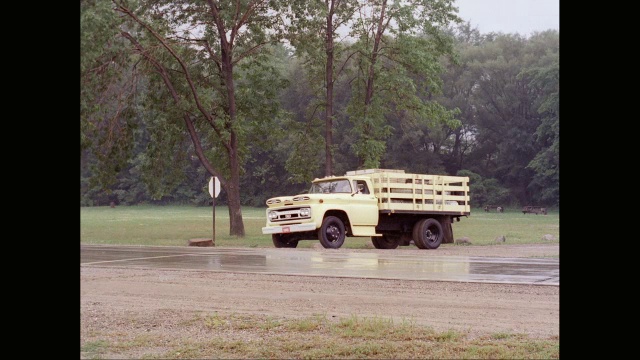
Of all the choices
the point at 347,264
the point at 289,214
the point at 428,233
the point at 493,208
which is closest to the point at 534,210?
the point at 493,208

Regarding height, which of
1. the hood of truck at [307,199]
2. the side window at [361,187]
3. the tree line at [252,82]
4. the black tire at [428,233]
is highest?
the tree line at [252,82]

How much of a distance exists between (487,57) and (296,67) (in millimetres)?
17795

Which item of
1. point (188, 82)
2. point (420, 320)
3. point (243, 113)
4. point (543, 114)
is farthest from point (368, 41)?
point (543, 114)

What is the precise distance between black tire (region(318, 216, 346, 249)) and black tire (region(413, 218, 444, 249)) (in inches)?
100

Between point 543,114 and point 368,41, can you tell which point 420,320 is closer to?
point 368,41

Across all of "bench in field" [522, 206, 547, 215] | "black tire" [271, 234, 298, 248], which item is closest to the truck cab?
"black tire" [271, 234, 298, 248]

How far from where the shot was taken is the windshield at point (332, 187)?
24672mm

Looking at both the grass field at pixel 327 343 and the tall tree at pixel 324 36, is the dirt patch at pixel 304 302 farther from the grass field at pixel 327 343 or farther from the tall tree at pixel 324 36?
the tall tree at pixel 324 36

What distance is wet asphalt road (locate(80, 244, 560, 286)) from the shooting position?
15102mm

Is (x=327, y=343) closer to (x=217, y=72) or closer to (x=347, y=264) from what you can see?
(x=347, y=264)

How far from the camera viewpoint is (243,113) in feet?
113

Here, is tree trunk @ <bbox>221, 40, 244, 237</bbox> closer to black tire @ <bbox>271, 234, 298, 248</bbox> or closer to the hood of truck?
black tire @ <bbox>271, 234, 298, 248</bbox>

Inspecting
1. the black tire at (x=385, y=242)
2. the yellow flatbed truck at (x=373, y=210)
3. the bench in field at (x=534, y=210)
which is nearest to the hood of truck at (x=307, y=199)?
the yellow flatbed truck at (x=373, y=210)
